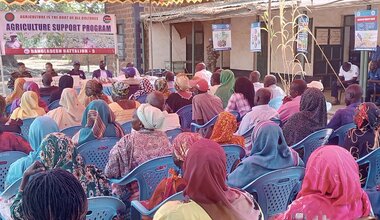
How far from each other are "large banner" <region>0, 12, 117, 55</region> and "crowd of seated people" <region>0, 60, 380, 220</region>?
153 inches

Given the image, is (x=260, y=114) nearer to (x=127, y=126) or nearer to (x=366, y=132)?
(x=366, y=132)

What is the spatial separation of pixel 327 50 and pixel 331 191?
9.45m

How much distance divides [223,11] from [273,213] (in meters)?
7.86

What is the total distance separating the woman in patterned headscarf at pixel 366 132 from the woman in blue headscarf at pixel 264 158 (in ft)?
2.46

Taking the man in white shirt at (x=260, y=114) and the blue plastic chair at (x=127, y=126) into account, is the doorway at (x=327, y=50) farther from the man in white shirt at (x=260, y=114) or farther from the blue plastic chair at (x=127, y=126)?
the blue plastic chair at (x=127, y=126)

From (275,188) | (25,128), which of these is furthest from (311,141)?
(25,128)

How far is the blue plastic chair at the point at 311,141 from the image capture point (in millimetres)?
3682

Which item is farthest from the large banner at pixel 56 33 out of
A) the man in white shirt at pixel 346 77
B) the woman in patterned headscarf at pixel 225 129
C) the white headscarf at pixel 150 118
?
the woman in patterned headscarf at pixel 225 129

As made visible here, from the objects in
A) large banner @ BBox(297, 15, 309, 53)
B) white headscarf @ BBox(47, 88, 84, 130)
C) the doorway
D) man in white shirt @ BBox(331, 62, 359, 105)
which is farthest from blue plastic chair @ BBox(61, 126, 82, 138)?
the doorway

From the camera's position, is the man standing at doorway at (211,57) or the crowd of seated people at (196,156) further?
the man standing at doorway at (211,57)

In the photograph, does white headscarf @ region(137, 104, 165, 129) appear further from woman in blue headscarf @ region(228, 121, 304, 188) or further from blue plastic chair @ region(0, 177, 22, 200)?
blue plastic chair @ region(0, 177, 22, 200)

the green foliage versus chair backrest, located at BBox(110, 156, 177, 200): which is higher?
the green foliage

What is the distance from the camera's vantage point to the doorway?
10.8 m

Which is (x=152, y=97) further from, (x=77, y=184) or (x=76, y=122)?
(x=77, y=184)
